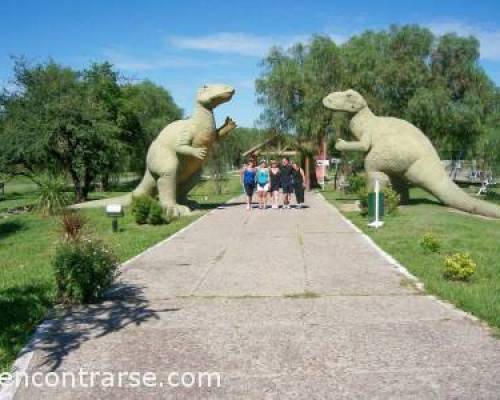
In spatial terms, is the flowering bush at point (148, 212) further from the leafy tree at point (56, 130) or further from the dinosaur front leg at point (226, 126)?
the leafy tree at point (56, 130)

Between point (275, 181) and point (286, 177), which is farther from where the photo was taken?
point (275, 181)

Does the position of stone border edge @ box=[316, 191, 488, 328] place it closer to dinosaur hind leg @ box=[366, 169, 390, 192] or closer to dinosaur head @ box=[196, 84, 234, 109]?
dinosaur hind leg @ box=[366, 169, 390, 192]

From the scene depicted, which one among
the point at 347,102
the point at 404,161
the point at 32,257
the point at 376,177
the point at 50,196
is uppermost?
the point at 347,102

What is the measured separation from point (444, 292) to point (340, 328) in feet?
5.48

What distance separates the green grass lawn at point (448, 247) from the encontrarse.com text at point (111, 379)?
8.72 feet

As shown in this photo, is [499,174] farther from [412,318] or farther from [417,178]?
[412,318]

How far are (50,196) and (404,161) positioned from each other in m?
10.6

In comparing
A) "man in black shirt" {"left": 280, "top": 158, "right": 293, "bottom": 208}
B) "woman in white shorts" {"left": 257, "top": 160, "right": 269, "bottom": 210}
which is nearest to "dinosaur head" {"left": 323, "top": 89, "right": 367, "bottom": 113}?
"man in black shirt" {"left": 280, "top": 158, "right": 293, "bottom": 208}

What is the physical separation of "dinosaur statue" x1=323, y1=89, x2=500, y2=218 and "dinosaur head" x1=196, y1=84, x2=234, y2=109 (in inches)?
136

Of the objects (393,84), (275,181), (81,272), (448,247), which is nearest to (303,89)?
(393,84)

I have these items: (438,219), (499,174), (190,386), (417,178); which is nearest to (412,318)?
(190,386)

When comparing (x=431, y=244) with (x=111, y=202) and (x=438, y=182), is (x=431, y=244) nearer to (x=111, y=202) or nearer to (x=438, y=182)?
(x=438, y=182)

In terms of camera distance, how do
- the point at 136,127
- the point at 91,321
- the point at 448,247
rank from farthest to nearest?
the point at 136,127, the point at 448,247, the point at 91,321

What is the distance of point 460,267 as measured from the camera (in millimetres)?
6480
